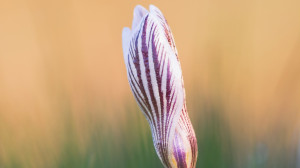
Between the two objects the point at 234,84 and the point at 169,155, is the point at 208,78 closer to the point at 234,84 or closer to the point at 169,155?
the point at 234,84

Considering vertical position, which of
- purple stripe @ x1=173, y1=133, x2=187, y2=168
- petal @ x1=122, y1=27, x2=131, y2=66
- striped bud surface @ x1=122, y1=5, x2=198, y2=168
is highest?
petal @ x1=122, y1=27, x2=131, y2=66

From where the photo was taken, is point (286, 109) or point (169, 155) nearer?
point (169, 155)

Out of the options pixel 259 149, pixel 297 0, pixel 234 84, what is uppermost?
pixel 297 0

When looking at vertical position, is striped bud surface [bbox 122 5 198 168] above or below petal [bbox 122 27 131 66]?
below

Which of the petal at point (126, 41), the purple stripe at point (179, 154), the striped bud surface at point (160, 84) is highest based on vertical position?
the petal at point (126, 41)

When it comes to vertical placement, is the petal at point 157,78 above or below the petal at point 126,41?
below

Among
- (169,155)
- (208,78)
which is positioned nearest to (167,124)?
(169,155)

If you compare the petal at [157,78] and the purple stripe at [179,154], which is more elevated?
the petal at [157,78]

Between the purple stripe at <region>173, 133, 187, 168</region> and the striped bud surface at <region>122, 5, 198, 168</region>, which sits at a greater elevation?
the striped bud surface at <region>122, 5, 198, 168</region>
